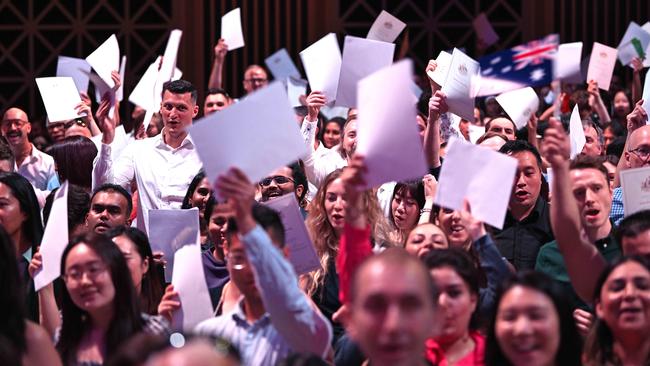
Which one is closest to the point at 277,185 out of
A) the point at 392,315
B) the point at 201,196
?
the point at 201,196

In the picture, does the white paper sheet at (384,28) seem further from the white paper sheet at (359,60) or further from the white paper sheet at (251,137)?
the white paper sheet at (251,137)

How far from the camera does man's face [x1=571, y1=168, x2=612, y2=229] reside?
15.6ft

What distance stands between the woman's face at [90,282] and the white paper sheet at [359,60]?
7.09 feet

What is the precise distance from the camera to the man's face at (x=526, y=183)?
5223 millimetres

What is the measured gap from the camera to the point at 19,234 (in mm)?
4926

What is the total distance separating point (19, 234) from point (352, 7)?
6.59 m

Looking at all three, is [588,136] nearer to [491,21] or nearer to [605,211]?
[605,211]

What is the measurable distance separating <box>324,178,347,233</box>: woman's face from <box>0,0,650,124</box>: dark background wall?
593 cm

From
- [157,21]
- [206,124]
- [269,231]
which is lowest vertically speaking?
[157,21]

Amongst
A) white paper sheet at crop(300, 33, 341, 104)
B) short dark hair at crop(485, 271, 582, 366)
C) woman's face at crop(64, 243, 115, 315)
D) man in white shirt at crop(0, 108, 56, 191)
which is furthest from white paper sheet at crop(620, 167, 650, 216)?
man in white shirt at crop(0, 108, 56, 191)

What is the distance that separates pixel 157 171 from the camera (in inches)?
252

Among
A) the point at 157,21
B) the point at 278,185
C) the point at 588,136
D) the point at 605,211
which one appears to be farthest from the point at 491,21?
the point at 605,211

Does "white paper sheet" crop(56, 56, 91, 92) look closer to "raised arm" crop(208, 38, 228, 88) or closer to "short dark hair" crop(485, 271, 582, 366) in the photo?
"raised arm" crop(208, 38, 228, 88)

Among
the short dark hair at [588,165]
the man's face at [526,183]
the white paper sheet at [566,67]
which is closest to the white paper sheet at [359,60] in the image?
the man's face at [526,183]
